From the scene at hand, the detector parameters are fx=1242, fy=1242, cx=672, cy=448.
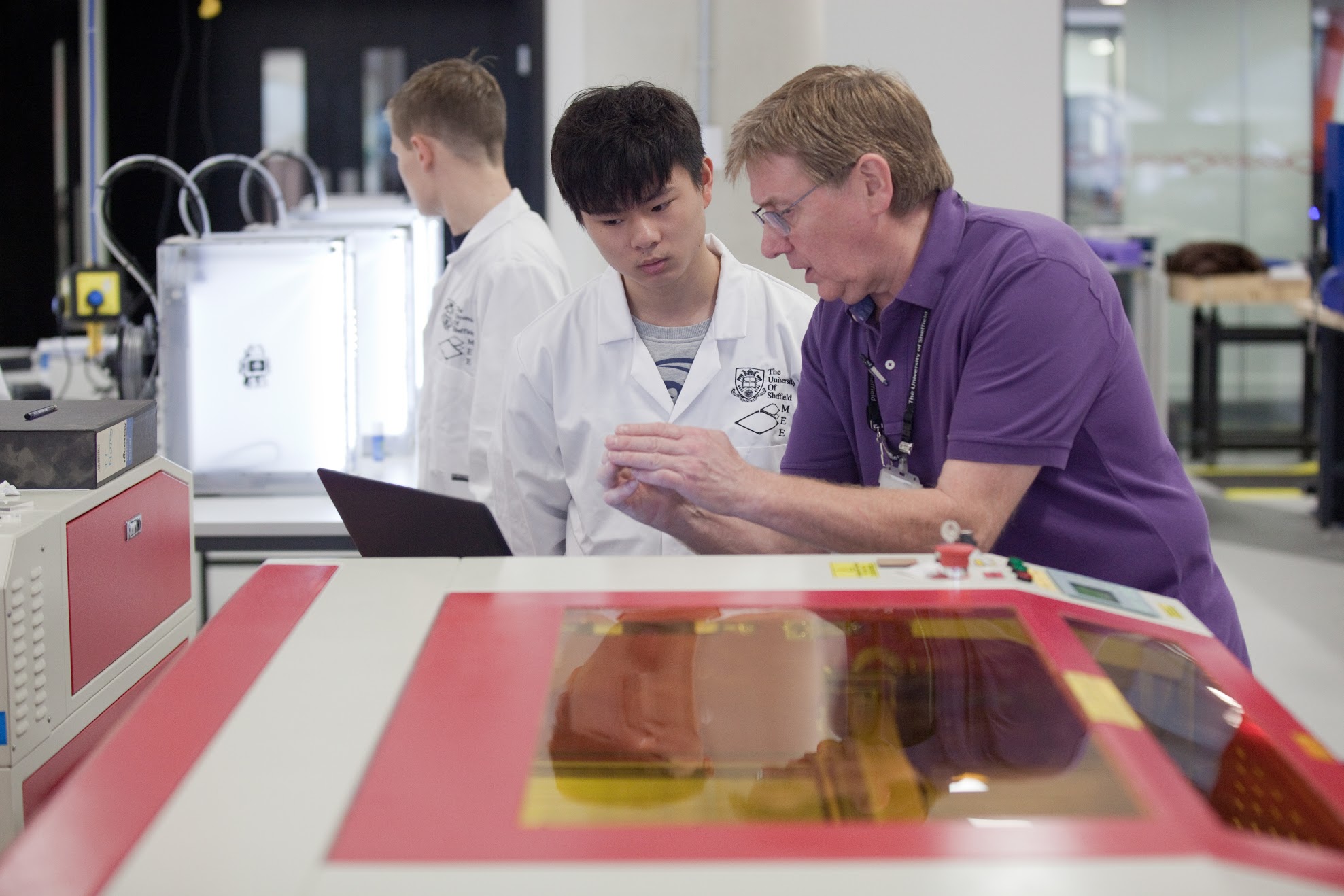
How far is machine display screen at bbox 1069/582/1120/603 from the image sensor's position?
3.36 feet

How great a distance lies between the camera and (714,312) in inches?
76.0

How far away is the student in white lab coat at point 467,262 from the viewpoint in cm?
238

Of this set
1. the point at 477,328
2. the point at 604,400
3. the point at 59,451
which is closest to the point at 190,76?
the point at 477,328

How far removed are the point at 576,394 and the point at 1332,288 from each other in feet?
12.4

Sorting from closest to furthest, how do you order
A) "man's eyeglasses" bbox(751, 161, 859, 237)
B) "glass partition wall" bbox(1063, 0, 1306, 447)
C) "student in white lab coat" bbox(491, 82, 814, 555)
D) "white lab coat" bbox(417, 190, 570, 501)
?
1. "man's eyeglasses" bbox(751, 161, 859, 237)
2. "student in white lab coat" bbox(491, 82, 814, 555)
3. "white lab coat" bbox(417, 190, 570, 501)
4. "glass partition wall" bbox(1063, 0, 1306, 447)

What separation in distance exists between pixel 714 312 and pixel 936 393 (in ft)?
1.89

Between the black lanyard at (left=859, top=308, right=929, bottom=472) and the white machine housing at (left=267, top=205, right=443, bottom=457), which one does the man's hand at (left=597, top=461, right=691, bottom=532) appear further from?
the white machine housing at (left=267, top=205, right=443, bottom=457)

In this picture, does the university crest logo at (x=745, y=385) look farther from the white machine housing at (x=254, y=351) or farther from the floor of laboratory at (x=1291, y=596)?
the floor of laboratory at (x=1291, y=596)

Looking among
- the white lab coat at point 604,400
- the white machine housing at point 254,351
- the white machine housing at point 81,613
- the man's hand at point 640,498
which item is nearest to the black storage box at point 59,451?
the white machine housing at point 81,613

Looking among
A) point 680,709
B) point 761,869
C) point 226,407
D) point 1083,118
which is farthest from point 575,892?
point 1083,118

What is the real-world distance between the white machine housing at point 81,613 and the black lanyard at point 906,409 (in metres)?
0.88

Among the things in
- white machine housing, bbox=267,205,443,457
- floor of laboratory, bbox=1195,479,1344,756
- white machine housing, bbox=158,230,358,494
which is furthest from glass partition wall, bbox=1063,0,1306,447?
white machine housing, bbox=158,230,358,494

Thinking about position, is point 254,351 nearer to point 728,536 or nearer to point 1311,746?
point 728,536

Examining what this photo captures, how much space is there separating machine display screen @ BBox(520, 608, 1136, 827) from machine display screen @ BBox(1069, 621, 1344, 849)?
6 cm
